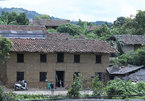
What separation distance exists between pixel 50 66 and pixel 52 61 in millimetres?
434

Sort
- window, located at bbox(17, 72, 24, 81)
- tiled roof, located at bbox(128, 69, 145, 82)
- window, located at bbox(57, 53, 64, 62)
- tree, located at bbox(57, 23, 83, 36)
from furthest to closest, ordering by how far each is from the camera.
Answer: tree, located at bbox(57, 23, 83, 36) → window, located at bbox(57, 53, 64, 62) → window, located at bbox(17, 72, 24, 81) → tiled roof, located at bbox(128, 69, 145, 82)

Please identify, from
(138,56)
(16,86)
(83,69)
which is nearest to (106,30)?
(138,56)

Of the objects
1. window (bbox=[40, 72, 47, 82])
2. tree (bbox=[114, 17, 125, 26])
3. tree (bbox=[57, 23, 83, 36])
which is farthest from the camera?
tree (bbox=[114, 17, 125, 26])

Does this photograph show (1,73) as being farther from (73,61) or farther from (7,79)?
(73,61)

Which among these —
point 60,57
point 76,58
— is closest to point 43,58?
point 60,57

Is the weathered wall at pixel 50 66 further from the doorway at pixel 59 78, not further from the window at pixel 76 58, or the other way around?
the doorway at pixel 59 78

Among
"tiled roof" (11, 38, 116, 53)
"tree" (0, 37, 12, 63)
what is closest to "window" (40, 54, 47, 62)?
"tiled roof" (11, 38, 116, 53)

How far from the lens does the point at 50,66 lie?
94.9ft

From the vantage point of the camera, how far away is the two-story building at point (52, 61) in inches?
1107

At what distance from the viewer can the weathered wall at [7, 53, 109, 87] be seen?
28141 mm

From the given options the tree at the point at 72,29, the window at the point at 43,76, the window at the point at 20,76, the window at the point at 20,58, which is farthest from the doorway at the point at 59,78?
the tree at the point at 72,29

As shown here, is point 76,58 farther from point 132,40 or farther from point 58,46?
point 132,40

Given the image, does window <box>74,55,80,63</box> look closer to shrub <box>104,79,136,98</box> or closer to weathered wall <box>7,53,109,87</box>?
weathered wall <box>7,53,109,87</box>

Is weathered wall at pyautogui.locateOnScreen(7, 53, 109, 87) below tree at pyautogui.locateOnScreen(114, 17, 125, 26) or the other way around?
below
